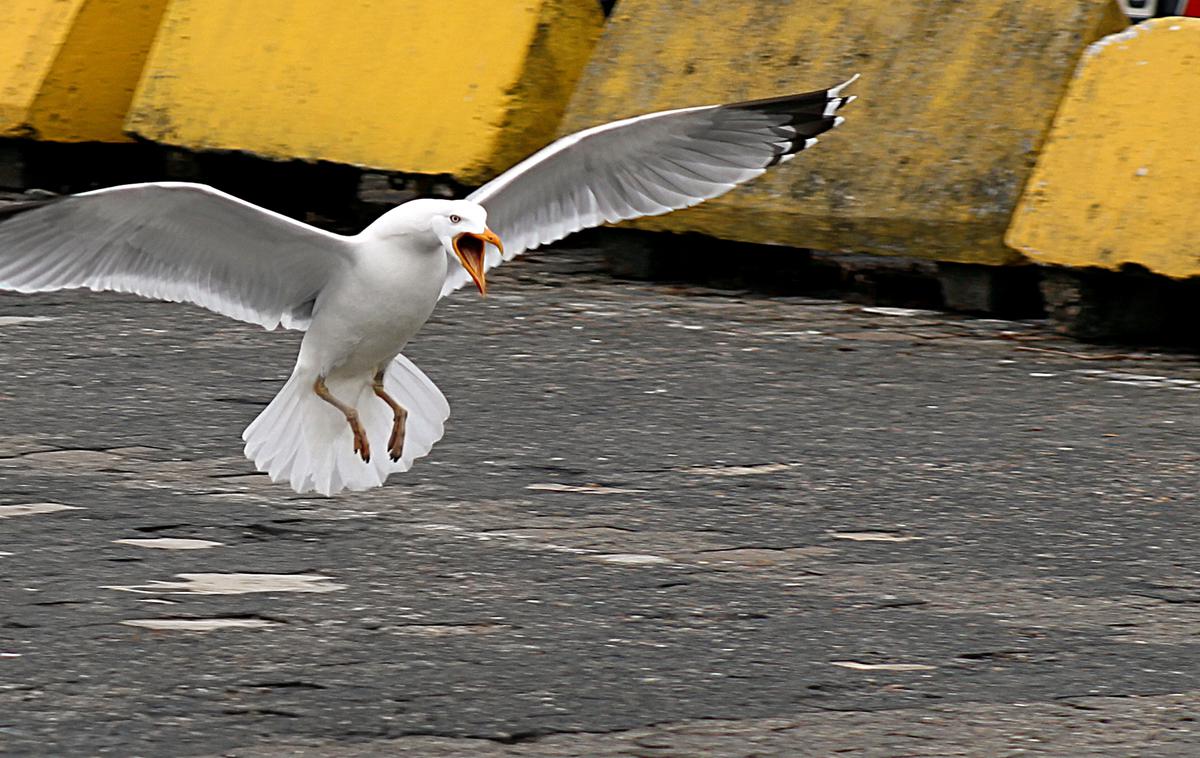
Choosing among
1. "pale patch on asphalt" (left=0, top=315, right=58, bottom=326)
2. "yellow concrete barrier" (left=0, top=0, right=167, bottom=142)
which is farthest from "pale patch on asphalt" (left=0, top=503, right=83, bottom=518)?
"yellow concrete barrier" (left=0, top=0, right=167, bottom=142)

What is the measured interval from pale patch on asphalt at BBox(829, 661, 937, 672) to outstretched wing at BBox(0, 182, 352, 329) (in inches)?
67.7

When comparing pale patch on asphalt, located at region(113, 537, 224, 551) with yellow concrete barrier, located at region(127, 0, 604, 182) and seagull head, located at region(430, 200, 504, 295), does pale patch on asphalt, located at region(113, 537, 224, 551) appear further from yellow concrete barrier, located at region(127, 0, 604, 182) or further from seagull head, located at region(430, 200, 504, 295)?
yellow concrete barrier, located at region(127, 0, 604, 182)

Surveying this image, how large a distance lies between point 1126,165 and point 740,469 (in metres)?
2.18

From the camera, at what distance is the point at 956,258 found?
773 cm

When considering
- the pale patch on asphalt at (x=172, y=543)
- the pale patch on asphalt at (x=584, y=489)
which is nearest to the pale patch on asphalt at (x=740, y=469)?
the pale patch on asphalt at (x=584, y=489)

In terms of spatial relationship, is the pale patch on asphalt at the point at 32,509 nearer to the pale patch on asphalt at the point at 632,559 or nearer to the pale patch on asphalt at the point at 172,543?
the pale patch on asphalt at the point at 172,543

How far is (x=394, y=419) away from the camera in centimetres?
549

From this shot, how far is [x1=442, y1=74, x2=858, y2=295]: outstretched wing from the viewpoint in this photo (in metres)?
5.76

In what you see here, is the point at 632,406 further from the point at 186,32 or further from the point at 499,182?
the point at 186,32

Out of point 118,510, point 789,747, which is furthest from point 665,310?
point 789,747

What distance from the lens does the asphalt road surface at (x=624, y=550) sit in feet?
12.1

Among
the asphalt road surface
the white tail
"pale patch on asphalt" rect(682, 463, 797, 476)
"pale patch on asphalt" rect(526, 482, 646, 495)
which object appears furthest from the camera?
"pale patch on asphalt" rect(682, 463, 797, 476)

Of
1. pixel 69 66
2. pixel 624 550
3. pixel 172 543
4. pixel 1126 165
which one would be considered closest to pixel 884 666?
pixel 624 550

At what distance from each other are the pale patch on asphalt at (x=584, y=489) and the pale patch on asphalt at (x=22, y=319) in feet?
8.83
